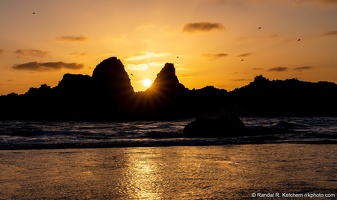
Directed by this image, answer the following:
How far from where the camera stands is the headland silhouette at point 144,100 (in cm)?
11600

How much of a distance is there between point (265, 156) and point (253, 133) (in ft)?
56.7

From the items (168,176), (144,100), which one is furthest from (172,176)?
(144,100)

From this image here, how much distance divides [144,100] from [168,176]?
11236 centimetres

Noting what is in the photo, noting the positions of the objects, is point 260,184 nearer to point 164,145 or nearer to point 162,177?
point 162,177

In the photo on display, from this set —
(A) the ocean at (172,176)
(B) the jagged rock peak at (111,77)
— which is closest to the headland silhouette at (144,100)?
(B) the jagged rock peak at (111,77)

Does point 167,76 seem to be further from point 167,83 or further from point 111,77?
point 111,77

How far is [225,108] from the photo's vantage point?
454 feet

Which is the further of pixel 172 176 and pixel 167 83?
pixel 167 83

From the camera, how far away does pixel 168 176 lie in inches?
507

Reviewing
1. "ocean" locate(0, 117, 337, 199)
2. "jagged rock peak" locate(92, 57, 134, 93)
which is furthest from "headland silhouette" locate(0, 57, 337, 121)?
"ocean" locate(0, 117, 337, 199)

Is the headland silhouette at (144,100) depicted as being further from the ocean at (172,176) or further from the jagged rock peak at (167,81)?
the ocean at (172,176)

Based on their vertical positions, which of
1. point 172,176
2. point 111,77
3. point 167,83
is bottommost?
point 172,176

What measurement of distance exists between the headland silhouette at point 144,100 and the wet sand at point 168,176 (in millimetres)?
92225

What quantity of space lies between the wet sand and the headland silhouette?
9222 centimetres
